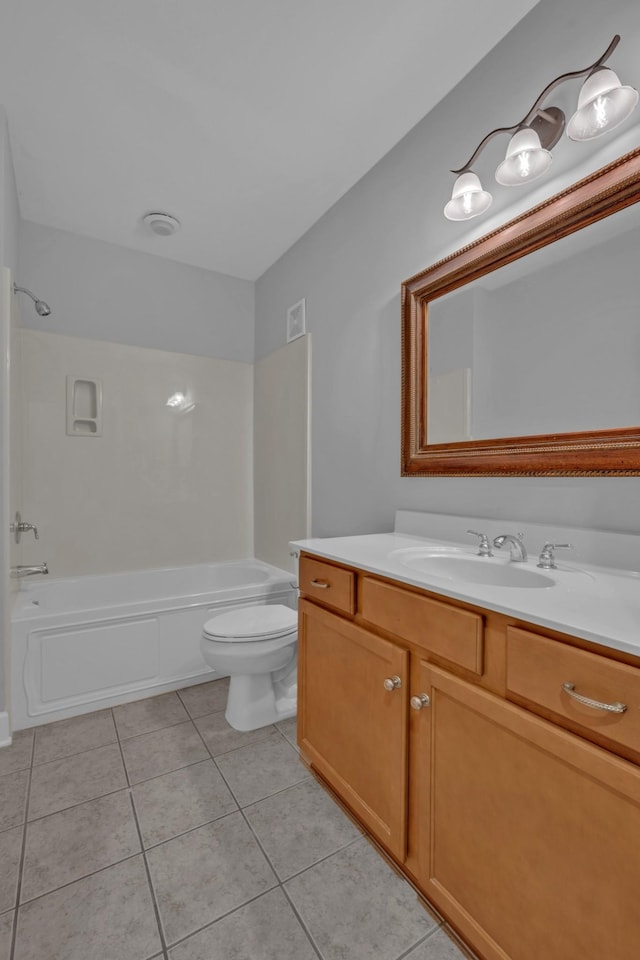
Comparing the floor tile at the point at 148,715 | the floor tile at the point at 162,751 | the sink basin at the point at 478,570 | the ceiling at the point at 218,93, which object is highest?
the ceiling at the point at 218,93

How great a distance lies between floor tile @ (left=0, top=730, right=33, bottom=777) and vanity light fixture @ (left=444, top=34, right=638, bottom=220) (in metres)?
2.60

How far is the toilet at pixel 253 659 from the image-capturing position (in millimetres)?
1873

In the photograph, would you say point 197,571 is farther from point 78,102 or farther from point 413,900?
point 78,102

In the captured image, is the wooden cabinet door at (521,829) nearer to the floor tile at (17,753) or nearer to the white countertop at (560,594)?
the white countertop at (560,594)

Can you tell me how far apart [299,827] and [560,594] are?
3.69ft

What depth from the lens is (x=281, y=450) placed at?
9.62 ft

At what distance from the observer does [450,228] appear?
1701mm

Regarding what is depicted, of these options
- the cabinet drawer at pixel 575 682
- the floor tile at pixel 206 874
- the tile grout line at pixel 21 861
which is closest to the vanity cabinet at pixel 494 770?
the cabinet drawer at pixel 575 682

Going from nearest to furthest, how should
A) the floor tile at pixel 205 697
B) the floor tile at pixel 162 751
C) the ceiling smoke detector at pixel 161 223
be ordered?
the floor tile at pixel 162 751 → the floor tile at pixel 205 697 → the ceiling smoke detector at pixel 161 223

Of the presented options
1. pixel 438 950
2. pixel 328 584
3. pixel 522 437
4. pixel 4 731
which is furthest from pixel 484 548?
pixel 4 731

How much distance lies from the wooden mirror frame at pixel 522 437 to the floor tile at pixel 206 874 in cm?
136

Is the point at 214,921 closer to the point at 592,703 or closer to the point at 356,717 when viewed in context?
the point at 356,717

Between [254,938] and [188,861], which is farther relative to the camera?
[188,861]

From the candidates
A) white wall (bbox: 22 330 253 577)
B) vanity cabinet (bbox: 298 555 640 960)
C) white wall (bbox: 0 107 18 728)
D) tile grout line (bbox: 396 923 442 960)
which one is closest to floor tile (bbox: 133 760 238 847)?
vanity cabinet (bbox: 298 555 640 960)
